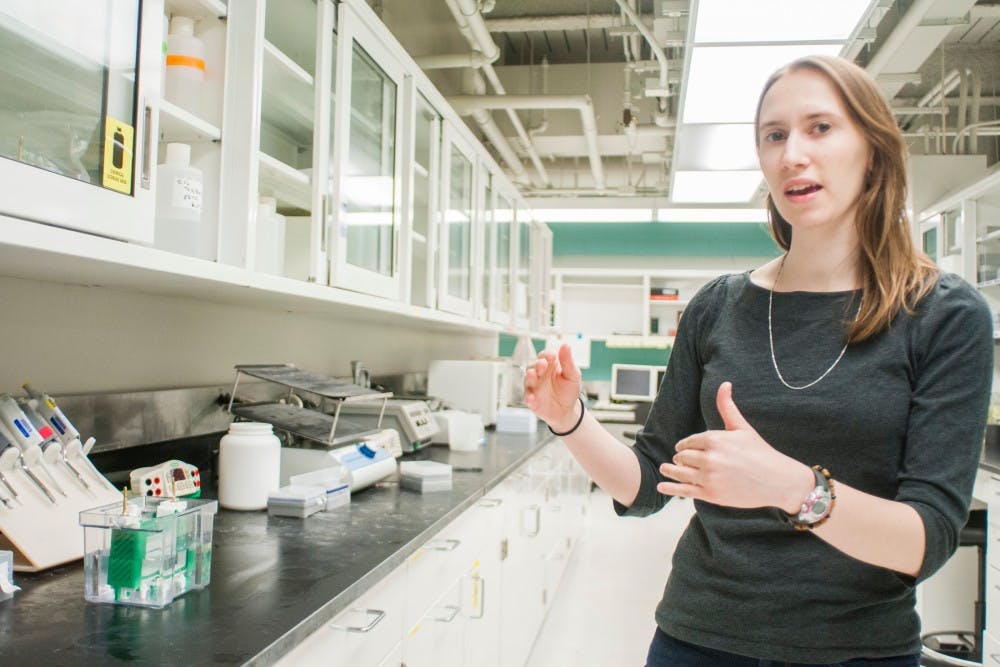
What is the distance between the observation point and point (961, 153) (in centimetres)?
512

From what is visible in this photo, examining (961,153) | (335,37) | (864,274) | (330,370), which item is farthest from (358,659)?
(961,153)

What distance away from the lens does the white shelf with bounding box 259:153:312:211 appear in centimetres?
164

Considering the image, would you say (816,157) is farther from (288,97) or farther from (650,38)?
(650,38)

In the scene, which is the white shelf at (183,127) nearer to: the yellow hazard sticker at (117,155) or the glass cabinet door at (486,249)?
the yellow hazard sticker at (117,155)

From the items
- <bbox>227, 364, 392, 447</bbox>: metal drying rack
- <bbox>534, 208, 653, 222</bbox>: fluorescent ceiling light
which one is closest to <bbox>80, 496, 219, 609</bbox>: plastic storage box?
<bbox>227, 364, 392, 447</bbox>: metal drying rack

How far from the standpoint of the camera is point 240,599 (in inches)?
41.6

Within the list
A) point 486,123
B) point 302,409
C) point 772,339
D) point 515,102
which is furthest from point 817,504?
point 486,123

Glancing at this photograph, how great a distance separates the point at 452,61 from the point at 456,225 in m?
1.12

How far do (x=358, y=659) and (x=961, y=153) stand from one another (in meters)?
5.52

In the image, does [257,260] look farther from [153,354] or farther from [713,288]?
[713,288]

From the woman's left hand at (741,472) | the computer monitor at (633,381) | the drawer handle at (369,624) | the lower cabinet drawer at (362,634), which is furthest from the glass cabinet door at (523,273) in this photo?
the woman's left hand at (741,472)

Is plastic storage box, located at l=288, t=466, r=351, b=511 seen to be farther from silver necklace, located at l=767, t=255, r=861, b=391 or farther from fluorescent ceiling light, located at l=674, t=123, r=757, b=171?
fluorescent ceiling light, located at l=674, t=123, r=757, b=171

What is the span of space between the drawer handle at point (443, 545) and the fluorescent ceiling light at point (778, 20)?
156 centimetres

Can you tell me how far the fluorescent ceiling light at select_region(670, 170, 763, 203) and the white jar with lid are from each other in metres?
2.61
